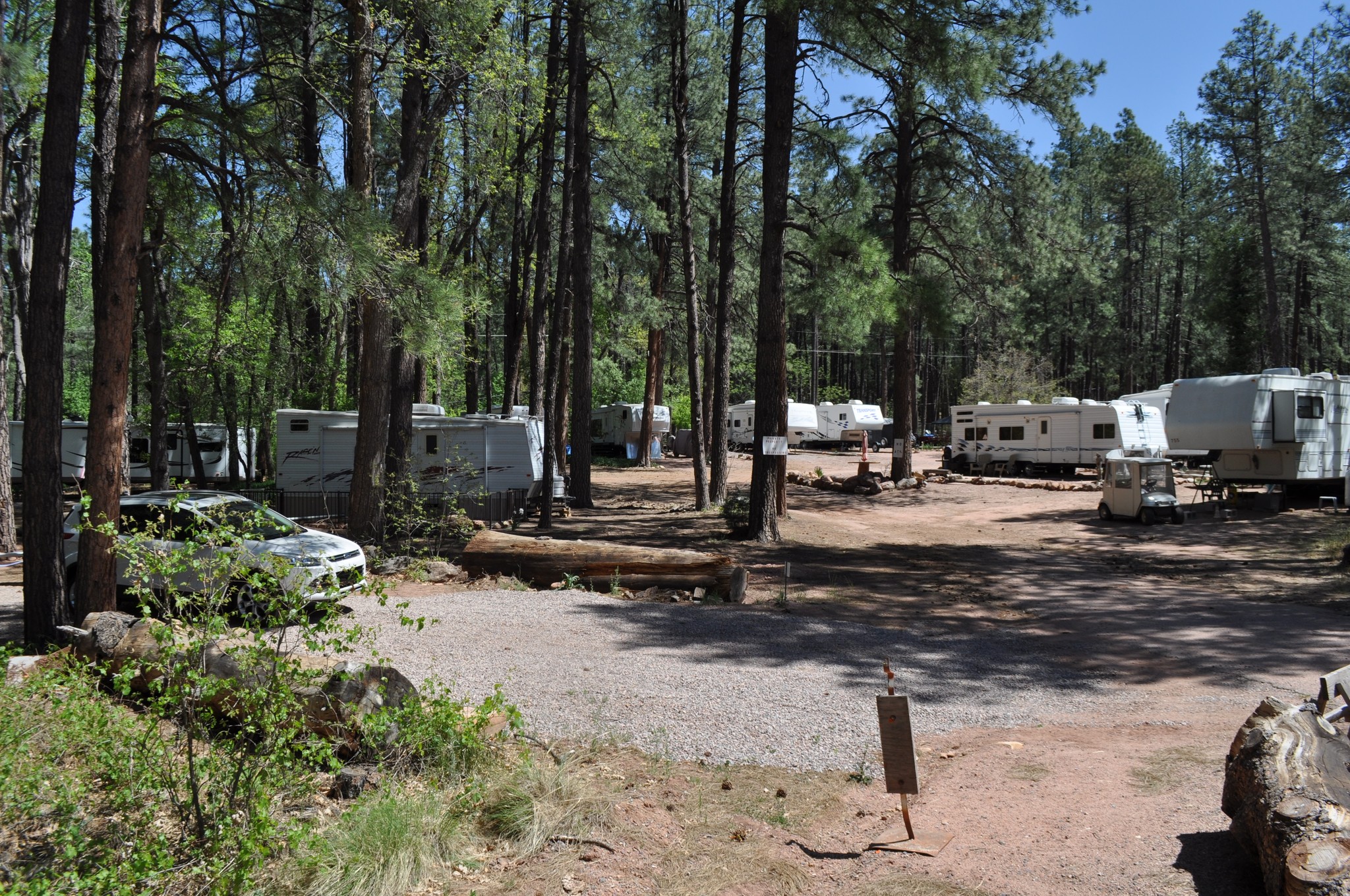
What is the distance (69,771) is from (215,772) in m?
1.28

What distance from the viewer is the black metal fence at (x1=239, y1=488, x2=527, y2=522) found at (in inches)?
686

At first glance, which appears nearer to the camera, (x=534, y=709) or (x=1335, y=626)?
(x=534, y=709)

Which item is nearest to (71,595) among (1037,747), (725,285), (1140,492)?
(1037,747)

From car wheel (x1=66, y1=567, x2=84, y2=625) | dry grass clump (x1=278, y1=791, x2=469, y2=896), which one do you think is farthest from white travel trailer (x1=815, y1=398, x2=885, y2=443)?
dry grass clump (x1=278, y1=791, x2=469, y2=896)

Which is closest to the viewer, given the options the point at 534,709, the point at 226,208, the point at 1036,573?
the point at 534,709

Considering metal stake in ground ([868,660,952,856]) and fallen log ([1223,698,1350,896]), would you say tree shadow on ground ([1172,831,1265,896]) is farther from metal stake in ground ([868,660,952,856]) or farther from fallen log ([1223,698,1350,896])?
metal stake in ground ([868,660,952,856])

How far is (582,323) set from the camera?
21.3m

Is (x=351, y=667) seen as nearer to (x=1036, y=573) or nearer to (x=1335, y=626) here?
(x=1335, y=626)

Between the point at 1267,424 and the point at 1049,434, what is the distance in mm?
10515

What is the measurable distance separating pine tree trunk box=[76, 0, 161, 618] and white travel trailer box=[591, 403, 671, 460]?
1124 inches

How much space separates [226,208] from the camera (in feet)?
29.5

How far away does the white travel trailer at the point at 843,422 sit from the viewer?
4969 cm

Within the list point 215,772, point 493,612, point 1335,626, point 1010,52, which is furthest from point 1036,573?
point 215,772

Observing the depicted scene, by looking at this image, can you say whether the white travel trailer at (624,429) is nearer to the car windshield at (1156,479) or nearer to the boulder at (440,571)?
the car windshield at (1156,479)
